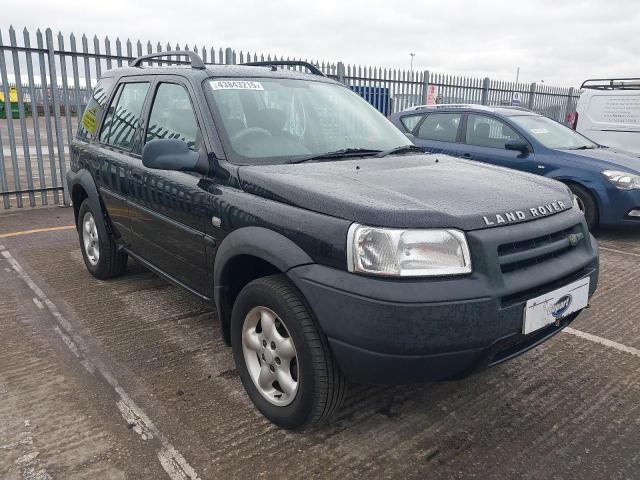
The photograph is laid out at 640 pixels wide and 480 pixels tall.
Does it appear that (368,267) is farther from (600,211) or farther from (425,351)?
(600,211)

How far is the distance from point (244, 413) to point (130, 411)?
0.60 meters

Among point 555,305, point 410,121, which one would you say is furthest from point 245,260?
point 410,121

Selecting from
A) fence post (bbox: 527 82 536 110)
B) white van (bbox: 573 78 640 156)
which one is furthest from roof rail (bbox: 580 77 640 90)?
fence post (bbox: 527 82 536 110)

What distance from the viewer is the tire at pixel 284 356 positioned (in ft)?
7.30

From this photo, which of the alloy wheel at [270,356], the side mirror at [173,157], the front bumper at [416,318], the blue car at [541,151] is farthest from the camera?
the blue car at [541,151]

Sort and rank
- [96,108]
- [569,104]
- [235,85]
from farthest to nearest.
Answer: [569,104] → [96,108] → [235,85]

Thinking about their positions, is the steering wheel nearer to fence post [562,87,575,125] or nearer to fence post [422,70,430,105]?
fence post [422,70,430,105]

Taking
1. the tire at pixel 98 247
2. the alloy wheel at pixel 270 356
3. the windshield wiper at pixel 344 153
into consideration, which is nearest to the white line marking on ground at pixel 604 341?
the windshield wiper at pixel 344 153

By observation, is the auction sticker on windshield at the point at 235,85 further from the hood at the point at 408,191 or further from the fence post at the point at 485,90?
the fence post at the point at 485,90

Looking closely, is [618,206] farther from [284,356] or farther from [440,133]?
[284,356]

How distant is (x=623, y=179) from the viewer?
6285mm

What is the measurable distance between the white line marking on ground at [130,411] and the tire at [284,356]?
48 centimetres

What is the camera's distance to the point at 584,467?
7.70 ft

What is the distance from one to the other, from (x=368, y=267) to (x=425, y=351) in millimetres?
400
